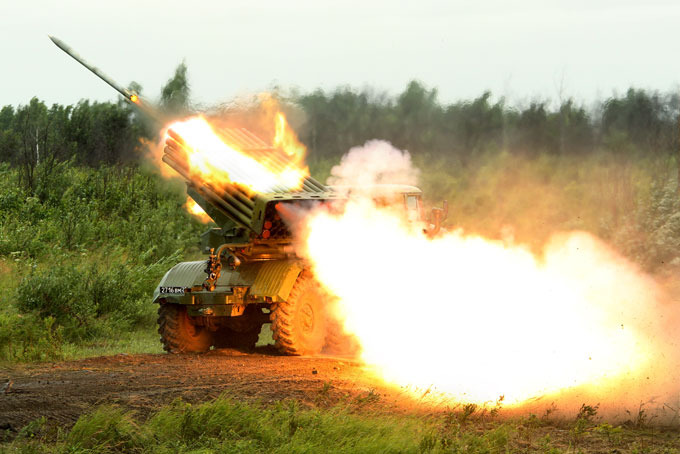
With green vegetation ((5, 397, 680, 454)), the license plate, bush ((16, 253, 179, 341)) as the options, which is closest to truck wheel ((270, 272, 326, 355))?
the license plate

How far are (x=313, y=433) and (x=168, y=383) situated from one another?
349 centimetres

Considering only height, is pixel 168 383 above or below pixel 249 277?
below

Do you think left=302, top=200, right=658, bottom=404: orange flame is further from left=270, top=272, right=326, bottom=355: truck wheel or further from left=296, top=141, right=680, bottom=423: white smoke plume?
left=270, top=272, right=326, bottom=355: truck wheel

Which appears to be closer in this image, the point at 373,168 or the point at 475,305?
the point at 475,305

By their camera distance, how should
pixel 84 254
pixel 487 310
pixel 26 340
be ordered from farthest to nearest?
pixel 84 254
pixel 26 340
pixel 487 310

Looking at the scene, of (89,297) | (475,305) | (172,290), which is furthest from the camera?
(89,297)

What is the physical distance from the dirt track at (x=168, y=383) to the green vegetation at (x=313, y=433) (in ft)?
1.91

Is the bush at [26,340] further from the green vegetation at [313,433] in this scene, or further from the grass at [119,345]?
the green vegetation at [313,433]

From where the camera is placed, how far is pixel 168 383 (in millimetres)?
12055

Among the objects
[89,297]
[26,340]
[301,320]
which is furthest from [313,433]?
[89,297]

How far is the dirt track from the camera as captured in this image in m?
10.3

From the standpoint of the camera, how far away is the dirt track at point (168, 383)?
33.8ft

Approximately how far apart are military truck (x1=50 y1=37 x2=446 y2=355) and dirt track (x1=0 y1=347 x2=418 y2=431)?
0.78 metres

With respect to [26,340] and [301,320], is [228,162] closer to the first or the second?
[301,320]
